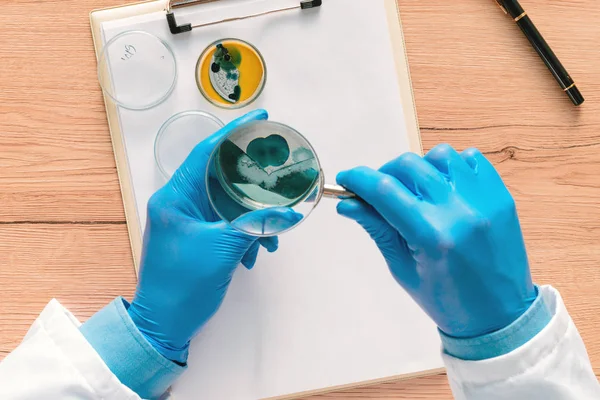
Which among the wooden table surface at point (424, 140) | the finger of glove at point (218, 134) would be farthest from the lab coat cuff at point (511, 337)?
the finger of glove at point (218, 134)

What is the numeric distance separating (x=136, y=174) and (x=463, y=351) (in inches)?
23.6

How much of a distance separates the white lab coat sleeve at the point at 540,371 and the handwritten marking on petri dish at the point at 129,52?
72 centimetres

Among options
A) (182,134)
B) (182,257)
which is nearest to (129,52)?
(182,134)

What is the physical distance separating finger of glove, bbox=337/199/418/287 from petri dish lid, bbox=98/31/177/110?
40 centimetres

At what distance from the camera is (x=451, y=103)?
40.5 inches

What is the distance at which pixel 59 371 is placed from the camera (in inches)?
32.6

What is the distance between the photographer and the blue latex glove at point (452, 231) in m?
0.77

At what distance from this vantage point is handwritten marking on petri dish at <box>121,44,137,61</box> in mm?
987

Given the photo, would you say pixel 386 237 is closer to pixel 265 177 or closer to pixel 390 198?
pixel 390 198

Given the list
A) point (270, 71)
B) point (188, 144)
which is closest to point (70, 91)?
point (188, 144)

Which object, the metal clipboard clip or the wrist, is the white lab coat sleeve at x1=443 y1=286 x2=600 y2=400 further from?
the metal clipboard clip

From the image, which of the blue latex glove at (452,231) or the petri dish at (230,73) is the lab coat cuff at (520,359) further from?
the petri dish at (230,73)

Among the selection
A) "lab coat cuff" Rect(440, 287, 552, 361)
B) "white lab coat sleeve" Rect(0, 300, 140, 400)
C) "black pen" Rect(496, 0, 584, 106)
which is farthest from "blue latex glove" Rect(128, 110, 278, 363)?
"black pen" Rect(496, 0, 584, 106)

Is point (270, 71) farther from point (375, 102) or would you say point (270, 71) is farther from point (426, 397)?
point (426, 397)
